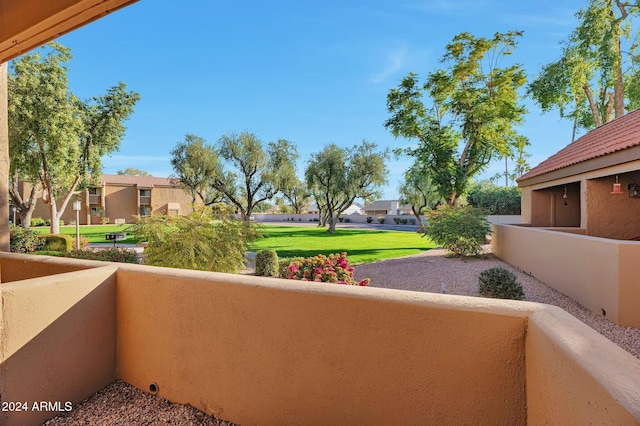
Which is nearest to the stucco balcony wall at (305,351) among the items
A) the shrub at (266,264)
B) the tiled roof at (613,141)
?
the shrub at (266,264)

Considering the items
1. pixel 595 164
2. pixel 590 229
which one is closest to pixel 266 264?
pixel 590 229

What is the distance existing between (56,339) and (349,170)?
27.3 m

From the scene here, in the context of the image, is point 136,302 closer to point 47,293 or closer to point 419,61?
point 47,293

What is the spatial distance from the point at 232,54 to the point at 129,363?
812 inches

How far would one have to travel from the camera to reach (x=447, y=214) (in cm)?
1309

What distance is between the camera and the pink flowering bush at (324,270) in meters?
6.27

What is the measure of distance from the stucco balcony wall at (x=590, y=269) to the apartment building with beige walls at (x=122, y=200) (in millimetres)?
44833

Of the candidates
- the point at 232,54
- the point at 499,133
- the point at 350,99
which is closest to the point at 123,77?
the point at 232,54

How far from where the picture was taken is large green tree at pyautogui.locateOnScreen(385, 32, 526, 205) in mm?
17281

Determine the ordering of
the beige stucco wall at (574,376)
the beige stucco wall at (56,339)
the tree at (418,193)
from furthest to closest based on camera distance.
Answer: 1. the tree at (418,193)
2. the beige stucco wall at (56,339)
3. the beige stucco wall at (574,376)

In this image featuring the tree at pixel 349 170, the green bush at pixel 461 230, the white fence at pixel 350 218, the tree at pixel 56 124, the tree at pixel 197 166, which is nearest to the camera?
the green bush at pixel 461 230

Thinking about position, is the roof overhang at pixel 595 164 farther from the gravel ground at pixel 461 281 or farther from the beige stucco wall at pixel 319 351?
the beige stucco wall at pixel 319 351

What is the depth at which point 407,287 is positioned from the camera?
8.55 m

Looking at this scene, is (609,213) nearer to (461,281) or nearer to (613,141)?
(613,141)
